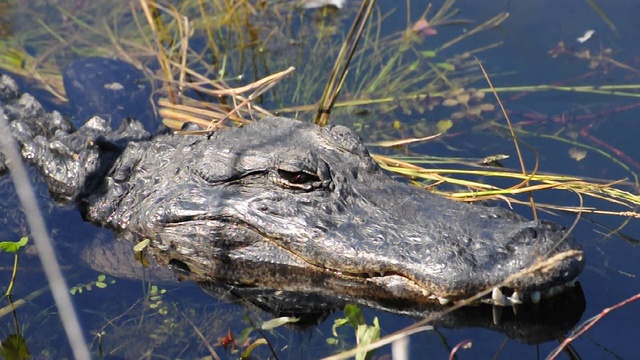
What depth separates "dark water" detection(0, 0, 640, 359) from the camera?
12.1 ft

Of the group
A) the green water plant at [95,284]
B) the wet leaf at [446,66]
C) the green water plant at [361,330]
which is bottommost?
the green water plant at [95,284]

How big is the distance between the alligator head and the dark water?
22 centimetres

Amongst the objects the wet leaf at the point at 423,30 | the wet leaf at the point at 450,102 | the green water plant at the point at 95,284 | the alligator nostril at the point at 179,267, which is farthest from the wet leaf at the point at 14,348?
the wet leaf at the point at 423,30

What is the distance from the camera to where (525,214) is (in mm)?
4711

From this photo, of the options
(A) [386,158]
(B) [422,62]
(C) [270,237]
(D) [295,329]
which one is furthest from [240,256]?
(B) [422,62]

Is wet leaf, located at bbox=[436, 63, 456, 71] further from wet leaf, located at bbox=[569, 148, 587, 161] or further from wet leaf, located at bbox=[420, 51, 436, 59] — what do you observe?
wet leaf, located at bbox=[569, 148, 587, 161]

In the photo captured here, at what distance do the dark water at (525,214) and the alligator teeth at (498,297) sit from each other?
0.14 meters

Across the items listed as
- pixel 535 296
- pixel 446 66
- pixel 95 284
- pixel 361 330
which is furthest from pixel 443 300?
pixel 446 66

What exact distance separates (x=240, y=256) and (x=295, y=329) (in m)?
0.52

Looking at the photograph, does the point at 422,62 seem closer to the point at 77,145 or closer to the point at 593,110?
the point at 593,110

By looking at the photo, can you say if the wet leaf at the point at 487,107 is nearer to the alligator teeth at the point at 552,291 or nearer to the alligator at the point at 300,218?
the alligator at the point at 300,218

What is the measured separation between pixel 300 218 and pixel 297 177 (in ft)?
0.61

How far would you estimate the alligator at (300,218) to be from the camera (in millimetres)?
3564

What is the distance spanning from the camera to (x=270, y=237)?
13.2 feet
